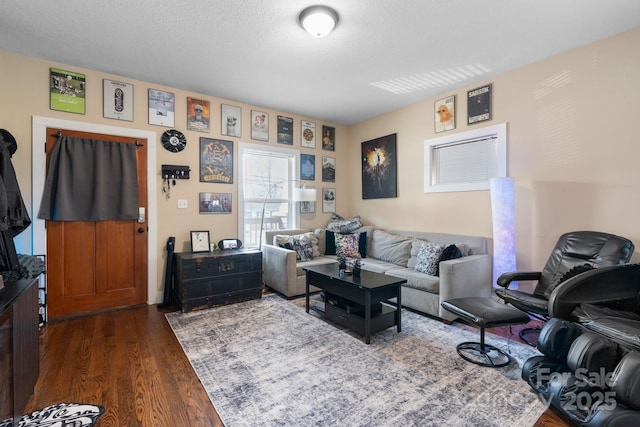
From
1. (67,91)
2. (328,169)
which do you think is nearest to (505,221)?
(328,169)

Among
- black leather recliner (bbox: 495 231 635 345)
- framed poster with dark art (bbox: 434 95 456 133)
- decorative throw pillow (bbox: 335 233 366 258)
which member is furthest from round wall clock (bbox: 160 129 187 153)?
black leather recliner (bbox: 495 231 635 345)

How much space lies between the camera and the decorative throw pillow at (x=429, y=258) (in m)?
3.28

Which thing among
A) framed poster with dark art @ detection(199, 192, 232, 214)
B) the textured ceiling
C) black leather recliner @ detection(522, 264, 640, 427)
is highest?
the textured ceiling

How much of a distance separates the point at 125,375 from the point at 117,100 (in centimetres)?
300

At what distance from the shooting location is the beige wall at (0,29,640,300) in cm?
264

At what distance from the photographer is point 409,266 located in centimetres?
374

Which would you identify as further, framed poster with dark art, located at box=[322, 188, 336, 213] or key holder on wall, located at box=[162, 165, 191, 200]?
framed poster with dark art, located at box=[322, 188, 336, 213]

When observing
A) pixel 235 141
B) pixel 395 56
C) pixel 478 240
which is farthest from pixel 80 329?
pixel 478 240

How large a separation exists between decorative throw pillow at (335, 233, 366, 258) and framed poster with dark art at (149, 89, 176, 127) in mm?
2807

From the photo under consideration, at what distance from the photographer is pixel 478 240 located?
353 cm

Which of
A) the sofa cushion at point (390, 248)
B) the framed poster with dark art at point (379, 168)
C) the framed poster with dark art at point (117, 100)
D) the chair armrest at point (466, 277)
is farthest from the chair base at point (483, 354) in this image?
the framed poster with dark art at point (117, 100)

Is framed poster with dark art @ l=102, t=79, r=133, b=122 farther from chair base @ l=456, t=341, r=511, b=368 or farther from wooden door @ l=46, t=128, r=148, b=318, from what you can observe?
chair base @ l=456, t=341, r=511, b=368

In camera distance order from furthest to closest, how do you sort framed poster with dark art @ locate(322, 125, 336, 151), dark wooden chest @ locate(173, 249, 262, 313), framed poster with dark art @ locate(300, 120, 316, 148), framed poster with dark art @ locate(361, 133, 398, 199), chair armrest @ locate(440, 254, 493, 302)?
framed poster with dark art @ locate(322, 125, 336, 151)
framed poster with dark art @ locate(300, 120, 316, 148)
framed poster with dark art @ locate(361, 133, 398, 199)
dark wooden chest @ locate(173, 249, 262, 313)
chair armrest @ locate(440, 254, 493, 302)

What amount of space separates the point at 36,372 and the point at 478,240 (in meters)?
4.13
